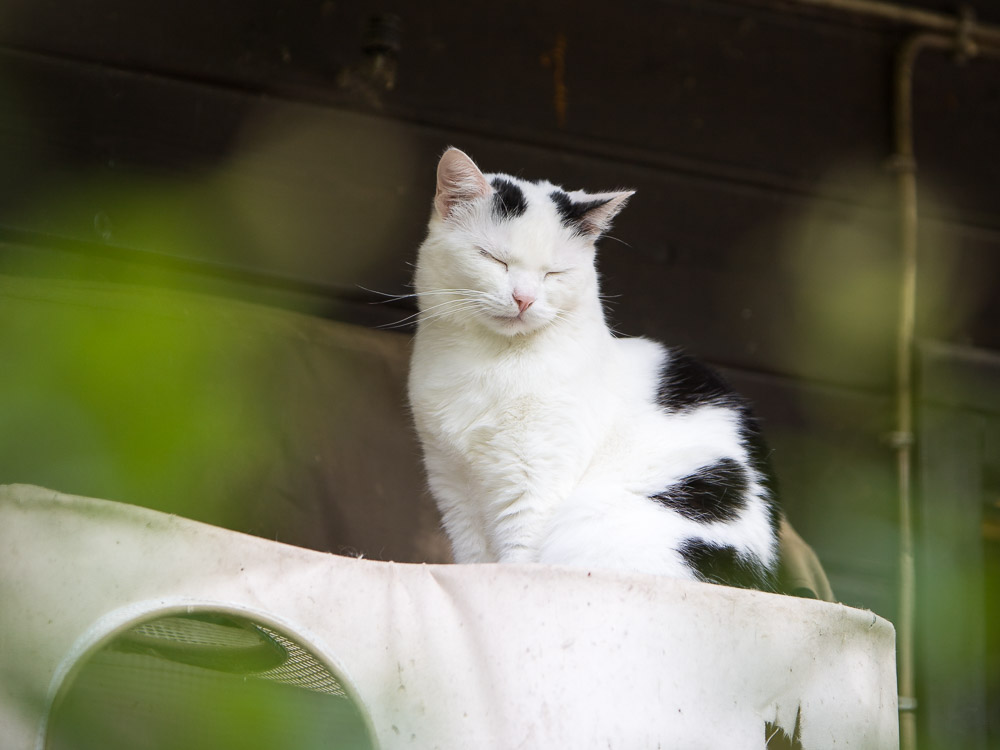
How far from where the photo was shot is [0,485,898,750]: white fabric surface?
1.05 meters

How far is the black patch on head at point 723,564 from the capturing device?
1416 millimetres

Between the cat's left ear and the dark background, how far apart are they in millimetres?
722

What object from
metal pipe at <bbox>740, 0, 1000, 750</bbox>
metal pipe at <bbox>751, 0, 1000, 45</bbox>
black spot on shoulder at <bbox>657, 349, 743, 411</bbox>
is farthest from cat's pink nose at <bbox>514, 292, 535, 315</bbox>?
metal pipe at <bbox>751, 0, 1000, 45</bbox>

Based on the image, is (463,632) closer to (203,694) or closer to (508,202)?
(203,694)

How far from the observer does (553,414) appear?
1564 mm

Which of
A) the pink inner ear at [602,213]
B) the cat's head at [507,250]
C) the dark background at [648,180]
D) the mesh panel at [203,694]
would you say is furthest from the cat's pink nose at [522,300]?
the dark background at [648,180]

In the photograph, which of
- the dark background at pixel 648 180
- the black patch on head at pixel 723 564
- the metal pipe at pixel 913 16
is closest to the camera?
the black patch on head at pixel 723 564

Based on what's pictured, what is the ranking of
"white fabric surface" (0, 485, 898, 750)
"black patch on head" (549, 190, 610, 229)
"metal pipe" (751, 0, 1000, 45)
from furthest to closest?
"metal pipe" (751, 0, 1000, 45)
"black patch on head" (549, 190, 610, 229)
"white fabric surface" (0, 485, 898, 750)

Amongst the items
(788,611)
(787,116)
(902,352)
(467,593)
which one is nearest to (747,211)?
(787,116)

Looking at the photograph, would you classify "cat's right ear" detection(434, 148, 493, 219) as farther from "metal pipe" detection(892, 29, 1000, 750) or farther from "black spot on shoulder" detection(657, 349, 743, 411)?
"metal pipe" detection(892, 29, 1000, 750)

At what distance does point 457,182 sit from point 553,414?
0.45 m

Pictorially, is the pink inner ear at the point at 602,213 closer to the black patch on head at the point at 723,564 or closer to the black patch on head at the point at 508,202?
the black patch on head at the point at 508,202

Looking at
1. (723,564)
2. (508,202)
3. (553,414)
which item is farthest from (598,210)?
(723,564)

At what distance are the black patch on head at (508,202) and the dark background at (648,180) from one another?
2.18 feet
